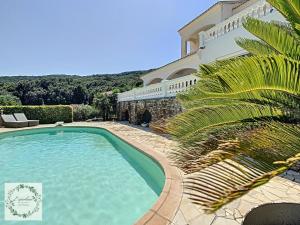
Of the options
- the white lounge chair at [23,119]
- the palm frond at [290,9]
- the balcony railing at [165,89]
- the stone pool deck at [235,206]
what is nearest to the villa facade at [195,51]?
the balcony railing at [165,89]

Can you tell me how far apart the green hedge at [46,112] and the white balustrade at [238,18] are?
18.4m

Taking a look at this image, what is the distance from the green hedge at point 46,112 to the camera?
23078 millimetres

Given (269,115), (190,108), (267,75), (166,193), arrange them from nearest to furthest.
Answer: (267,75) < (269,115) < (190,108) < (166,193)

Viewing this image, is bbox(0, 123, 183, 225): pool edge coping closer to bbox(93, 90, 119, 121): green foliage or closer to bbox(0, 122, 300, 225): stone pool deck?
bbox(0, 122, 300, 225): stone pool deck

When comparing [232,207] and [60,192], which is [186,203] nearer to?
[232,207]

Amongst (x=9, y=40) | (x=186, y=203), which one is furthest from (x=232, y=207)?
(x=9, y=40)

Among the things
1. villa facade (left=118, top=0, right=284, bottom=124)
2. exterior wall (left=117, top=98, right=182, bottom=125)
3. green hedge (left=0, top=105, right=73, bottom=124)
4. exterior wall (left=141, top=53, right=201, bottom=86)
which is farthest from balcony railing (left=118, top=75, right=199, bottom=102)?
green hedge (left=0, top=105, right=73, bottom=124)

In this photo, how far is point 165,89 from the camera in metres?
15.1

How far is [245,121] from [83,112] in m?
26.3

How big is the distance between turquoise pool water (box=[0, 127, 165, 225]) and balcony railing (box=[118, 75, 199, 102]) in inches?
159

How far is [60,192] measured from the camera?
266 inches

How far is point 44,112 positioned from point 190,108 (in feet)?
78.5

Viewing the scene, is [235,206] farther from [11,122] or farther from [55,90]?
[55,90]

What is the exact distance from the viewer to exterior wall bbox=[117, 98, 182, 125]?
542 inches
